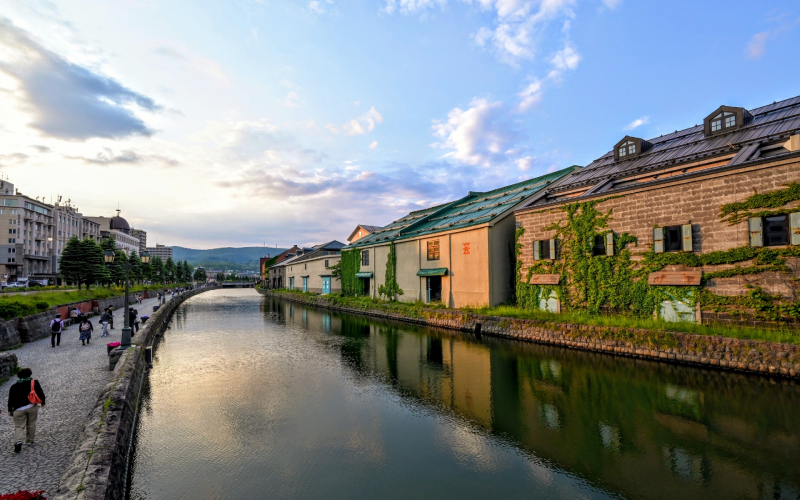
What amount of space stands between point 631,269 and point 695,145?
31.7 feet

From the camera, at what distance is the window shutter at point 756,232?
15.6m

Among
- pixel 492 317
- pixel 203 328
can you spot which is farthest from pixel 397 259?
pixel 203 328

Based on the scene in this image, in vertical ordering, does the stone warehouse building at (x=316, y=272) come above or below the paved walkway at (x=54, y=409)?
above

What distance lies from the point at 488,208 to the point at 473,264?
6820 mm

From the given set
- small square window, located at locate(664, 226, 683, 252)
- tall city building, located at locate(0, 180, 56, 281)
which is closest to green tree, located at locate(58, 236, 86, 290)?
tall city building, located at locate(0, 180, 56, 281)

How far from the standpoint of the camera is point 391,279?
38.2 metres

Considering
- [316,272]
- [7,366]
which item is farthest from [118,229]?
[7,366]

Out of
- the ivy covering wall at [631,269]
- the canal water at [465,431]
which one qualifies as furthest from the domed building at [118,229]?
A: the ivy covering wall at [631,269]

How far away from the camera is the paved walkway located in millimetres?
6691

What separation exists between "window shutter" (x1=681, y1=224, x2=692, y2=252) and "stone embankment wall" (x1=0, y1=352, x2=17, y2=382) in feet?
90.3

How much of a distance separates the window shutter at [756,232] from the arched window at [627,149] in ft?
41.3

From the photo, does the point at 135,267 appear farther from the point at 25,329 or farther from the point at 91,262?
the point at 25,329

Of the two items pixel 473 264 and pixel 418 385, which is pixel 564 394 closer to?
pixel 418 385

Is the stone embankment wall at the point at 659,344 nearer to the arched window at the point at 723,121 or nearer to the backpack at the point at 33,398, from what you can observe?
the arched window at the point at 723,121
